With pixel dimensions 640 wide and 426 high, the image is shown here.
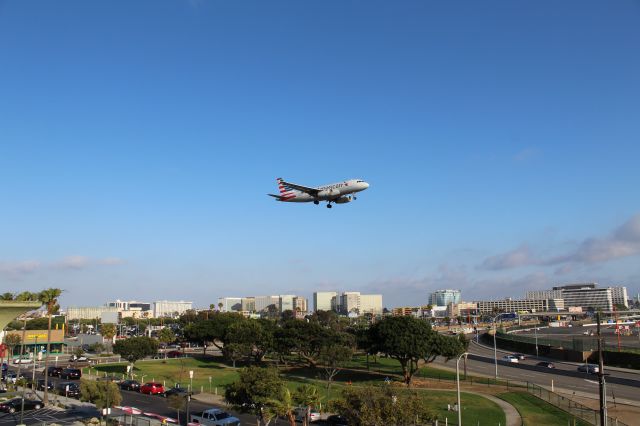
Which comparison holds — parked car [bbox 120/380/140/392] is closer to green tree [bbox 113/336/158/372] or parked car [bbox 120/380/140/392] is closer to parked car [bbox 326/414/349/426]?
green tree [bbox 113/336/158/372]

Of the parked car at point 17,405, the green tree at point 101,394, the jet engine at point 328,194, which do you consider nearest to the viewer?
the green tree at point 101,394

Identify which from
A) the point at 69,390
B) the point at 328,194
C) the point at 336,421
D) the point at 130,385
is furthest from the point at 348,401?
the point at 69,390

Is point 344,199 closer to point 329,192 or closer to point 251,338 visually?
point 329,192

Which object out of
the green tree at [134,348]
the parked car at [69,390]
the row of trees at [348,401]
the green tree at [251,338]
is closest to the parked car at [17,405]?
the parked car at [69,390]

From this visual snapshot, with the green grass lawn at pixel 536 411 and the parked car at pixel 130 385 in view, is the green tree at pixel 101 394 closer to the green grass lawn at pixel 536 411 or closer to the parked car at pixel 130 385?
the parked car at pixel 130 385

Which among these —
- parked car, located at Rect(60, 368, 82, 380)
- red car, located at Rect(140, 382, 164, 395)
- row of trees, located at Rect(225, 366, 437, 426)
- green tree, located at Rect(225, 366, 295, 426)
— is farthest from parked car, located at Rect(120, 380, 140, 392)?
green tree, located at Rect(225, 366, 295, 426)

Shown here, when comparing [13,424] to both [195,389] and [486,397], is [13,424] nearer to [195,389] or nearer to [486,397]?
[195,389]

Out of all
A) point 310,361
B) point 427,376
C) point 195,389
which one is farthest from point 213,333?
point 427,376
